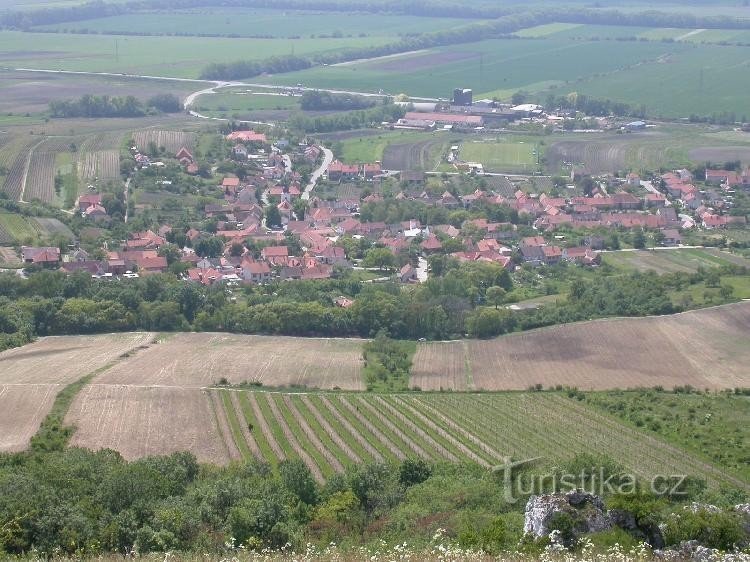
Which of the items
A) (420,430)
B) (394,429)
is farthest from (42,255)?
(420,430)

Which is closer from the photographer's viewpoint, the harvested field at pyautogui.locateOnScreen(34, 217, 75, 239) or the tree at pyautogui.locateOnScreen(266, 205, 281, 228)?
the harvested field at pyautogui.locateOnScreen(34, 217, 75, 239)

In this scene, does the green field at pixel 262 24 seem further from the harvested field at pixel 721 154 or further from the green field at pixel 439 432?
the green field at pixel 439 432

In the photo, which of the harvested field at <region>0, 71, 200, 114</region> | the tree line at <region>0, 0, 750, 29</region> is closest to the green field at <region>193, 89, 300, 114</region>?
the harvested field at <region>0, 71, 200, 114</region>

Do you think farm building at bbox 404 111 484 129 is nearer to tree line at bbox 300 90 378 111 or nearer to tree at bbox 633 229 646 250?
tree line at bbox 300 90 378 111

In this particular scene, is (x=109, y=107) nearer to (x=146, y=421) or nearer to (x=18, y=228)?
(x=18, y=228)

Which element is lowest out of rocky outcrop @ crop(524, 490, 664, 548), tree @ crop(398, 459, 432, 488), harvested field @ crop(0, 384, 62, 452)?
harvested field @ crop(0, 384, 62, 452)

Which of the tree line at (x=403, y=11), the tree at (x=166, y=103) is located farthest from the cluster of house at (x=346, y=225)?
the tree line at (x=403, y=11)
